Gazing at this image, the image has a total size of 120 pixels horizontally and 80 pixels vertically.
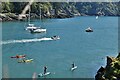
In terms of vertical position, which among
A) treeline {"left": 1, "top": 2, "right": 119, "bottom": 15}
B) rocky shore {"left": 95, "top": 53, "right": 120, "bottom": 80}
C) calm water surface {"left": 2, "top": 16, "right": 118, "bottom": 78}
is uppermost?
rocky shore {"left": 95, "top": 53, "right": 120, "bottom": 80}

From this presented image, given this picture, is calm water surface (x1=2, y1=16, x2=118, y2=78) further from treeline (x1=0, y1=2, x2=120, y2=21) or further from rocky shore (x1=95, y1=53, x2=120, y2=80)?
treeline (x1=0, y1=2, x2=120, y2=21)

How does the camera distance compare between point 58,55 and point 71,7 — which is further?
point 71,7

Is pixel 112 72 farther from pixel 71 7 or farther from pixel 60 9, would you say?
pixel 71 7

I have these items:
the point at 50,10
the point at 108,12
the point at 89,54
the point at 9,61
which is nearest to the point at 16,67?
the point at 9,61

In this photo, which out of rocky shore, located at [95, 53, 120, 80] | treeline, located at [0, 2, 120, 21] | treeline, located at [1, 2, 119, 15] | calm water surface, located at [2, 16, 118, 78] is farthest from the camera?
treeline, located at [1, 2, 119, 15]

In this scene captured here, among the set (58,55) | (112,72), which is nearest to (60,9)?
(58,55)

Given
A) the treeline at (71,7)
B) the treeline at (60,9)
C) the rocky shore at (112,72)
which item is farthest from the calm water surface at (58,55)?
the treeline at (71,7)

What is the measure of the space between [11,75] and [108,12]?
133 meters

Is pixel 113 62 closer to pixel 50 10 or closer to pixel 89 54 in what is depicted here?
pixel 89 54

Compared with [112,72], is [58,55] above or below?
below

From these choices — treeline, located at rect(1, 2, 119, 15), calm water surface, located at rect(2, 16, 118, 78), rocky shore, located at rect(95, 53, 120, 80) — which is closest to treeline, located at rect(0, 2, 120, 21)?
treeline, located at rect(1, 2, 119, 15)

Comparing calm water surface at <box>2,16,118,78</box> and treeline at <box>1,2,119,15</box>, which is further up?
calm water surface at <box>2,16,118,78</box>

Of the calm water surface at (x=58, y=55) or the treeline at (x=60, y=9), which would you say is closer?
the calm water surface at (x=58, y=55)

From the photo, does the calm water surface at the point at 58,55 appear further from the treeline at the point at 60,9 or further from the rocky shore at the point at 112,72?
the treeline at the point at 60,9
